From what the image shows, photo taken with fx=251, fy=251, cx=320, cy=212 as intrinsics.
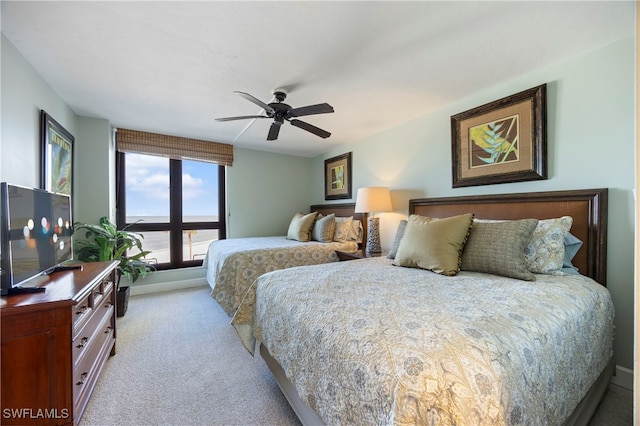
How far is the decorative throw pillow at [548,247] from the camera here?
5.39 feet

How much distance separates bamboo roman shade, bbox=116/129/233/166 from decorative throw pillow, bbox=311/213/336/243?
1866mm

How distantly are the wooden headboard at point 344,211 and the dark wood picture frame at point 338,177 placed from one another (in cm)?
15

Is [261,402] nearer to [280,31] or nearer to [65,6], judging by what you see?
[280,31]

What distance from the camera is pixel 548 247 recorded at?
65.9 inches

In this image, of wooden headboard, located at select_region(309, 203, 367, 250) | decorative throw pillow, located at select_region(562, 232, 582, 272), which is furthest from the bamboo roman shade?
decorative throw pillow, located at select_region(562, 232, 582, 272)

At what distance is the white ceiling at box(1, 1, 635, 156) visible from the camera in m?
1.40

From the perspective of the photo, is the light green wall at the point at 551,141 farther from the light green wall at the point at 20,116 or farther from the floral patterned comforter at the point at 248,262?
the floral patterned comforter at the point at 248,262

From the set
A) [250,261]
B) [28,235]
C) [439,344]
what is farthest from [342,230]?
[28,235]

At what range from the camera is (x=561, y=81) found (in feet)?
6.24

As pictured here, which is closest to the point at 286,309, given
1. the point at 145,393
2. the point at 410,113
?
the point at 145,393

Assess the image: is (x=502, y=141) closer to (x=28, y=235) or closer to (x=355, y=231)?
(x=355, y=231)

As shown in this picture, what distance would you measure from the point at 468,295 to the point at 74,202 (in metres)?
3.85

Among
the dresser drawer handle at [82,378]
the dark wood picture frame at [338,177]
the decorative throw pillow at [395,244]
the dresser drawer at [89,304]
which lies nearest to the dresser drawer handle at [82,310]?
the dresser drawer at [89,304]

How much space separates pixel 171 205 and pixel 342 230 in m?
2.72
